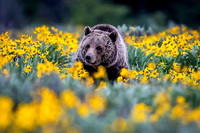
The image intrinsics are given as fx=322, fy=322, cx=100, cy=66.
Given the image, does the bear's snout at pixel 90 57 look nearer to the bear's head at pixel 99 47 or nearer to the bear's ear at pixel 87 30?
the bear's head at pixel 99 47

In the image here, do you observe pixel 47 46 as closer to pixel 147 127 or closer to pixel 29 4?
pixel 147 127

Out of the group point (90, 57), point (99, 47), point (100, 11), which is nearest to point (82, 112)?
point (90, 57)

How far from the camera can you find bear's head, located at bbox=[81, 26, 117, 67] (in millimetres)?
5273

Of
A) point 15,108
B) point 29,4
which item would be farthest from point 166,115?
point 29,4

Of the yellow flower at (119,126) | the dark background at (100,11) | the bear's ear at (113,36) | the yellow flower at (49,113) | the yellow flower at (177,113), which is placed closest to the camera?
the yellow flower at (49,113)

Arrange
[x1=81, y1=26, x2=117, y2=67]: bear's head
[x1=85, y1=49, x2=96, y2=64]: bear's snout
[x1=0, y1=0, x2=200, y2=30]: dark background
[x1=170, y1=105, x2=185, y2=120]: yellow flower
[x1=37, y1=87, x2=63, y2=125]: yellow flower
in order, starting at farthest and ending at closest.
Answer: [x1=0, y1=0, x2=200, y2=30]: dark background, [x1=81, y1=26, x2=117, y2=67]: bear's head, [x1=85, y1=49, x2=96, y2=64]: bear's snout, [x1=170, y1=105, x2=185, y2=120]: yellow flower, [x1=37, y1=87, x2=63, y2=125]: yellow flower

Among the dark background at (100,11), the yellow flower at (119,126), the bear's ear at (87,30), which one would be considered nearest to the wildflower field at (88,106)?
the yellow flower at (119,126)

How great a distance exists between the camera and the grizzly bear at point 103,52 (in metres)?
5.35

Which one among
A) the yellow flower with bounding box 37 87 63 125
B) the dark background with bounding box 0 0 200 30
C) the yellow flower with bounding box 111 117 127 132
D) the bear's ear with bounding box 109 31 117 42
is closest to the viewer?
the yellow flower with bounding box 37 87 63 125

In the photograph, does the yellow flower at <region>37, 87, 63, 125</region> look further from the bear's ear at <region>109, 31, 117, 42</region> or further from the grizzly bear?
the bear's ear at <region>109, 31, 117, 42</region>

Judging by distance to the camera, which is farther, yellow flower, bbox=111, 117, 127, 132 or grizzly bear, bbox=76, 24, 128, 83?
grizzly bear, bbox=76, 24, 128, 83

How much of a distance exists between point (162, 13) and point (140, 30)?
19086 millimetres

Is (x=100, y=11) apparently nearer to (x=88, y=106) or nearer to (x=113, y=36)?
(x=113, y=36)

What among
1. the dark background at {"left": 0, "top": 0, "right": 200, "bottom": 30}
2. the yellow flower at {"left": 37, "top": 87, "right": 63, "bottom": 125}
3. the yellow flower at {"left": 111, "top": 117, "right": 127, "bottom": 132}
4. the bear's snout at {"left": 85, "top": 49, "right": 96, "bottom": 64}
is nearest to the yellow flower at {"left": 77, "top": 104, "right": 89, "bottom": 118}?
the yellow flower at {"left": 37, "top": 87, "right": 63, "bottom": 125}
